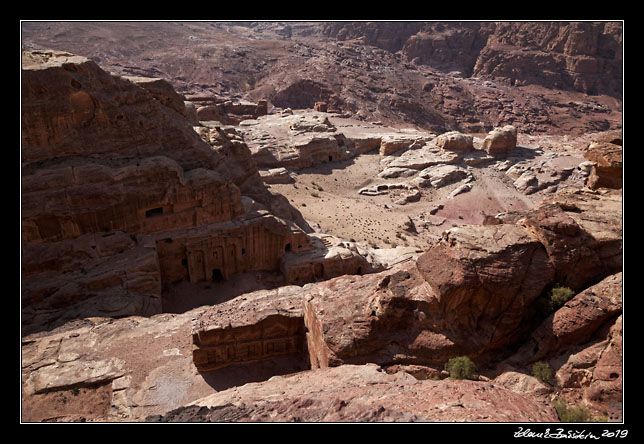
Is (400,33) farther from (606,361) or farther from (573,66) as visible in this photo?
(606,361)

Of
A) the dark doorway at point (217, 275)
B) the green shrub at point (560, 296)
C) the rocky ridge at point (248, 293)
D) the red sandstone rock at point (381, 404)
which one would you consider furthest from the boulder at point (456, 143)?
the red sandstone rock at point (381, 404)

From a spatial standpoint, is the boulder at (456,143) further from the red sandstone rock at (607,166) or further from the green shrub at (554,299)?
the green shrub at (554,299)

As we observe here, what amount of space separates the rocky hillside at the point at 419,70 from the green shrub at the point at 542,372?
6862cm

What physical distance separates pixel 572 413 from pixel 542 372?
1.81 metres

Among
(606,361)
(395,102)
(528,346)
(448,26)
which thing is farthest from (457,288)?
(448,26)

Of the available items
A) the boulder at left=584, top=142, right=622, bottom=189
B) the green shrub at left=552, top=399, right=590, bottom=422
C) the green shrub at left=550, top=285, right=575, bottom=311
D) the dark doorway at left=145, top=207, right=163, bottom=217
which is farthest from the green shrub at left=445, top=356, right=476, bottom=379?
the dark doorway at left=145, top=207, right=163, bottom=217

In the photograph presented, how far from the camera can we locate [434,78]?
9444 centimetres

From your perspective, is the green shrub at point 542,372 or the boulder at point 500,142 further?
the boulder at point 500,142

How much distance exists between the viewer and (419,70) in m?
99.2

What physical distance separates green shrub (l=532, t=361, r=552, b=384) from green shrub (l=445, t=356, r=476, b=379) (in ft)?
4.74

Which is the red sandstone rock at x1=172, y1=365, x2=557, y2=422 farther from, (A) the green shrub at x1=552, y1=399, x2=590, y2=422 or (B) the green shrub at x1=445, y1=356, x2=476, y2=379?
(B) the green shrub at x1=445, y1=356, x2=476, y2=379

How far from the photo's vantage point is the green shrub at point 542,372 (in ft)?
32.6

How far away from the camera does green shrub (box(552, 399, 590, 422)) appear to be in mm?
8133

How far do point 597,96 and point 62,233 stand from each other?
334 ft
